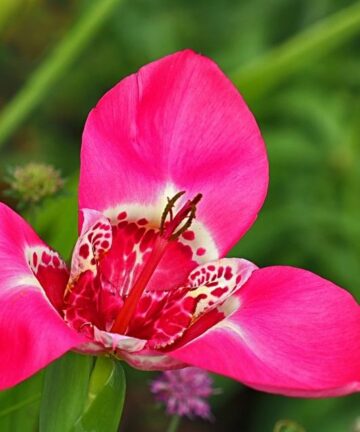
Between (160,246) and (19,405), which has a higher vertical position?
(160,246)

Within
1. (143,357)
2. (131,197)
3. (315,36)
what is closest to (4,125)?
(315,36)

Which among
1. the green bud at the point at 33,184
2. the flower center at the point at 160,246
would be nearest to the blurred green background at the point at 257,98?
the green bud at the point at 33,184

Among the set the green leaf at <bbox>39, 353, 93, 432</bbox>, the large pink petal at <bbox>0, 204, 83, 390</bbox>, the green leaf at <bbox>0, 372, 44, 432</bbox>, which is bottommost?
the green leaf at <bbox>0, 372, 44, 432</bbox>

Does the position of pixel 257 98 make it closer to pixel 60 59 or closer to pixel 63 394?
pixel 60 59

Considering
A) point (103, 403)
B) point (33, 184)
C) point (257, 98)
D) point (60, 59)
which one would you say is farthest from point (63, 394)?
point (60, 59)

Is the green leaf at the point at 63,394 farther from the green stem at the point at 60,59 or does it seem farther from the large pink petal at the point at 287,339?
the green stem at the point at 60,59

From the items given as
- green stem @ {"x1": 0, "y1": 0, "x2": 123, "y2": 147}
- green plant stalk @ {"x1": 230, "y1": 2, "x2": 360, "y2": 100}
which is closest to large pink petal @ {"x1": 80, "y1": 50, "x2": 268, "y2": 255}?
green plant stalk @ {"x1": 230, "y1": 2, "x2": 360, "y2": 100}

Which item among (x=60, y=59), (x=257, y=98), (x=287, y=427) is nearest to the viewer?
(x=287, y=427)

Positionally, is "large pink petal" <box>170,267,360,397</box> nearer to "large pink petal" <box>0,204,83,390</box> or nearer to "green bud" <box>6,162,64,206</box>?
"large pink petal" <box>0,204,83,390</box>
